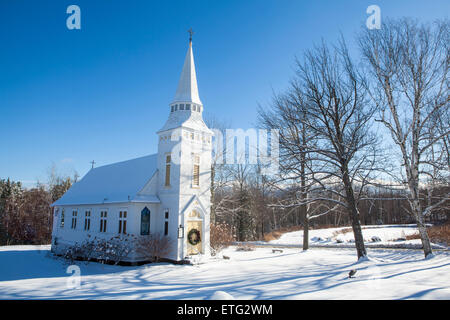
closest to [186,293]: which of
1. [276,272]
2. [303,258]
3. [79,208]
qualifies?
[276,272]

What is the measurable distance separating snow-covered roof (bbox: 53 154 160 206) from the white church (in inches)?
3.2

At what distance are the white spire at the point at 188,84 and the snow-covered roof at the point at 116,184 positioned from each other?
4546mm

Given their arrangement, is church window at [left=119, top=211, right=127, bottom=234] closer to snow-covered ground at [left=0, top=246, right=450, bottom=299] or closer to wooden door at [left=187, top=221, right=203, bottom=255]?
snow-covered ground at [left=0, top=246, right=450, bottom=299]

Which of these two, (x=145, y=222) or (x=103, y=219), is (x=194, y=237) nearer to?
(x=145, y=222)

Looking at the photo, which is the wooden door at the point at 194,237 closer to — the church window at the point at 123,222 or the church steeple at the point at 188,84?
the church window at the point at 123,222

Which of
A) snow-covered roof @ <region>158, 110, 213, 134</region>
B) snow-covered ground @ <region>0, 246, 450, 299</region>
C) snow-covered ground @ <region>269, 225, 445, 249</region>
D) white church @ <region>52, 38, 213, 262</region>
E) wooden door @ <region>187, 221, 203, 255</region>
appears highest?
snow-covered roof @ <region>158, 110, 213, 134</region>

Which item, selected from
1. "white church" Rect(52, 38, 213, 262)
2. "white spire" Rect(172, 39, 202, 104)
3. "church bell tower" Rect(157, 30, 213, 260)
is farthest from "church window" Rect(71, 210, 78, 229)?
"white spire" Rect(172, 39, 202, 104)

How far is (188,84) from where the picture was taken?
770 inches

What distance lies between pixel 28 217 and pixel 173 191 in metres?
28.6

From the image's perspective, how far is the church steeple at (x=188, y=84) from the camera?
19141mm

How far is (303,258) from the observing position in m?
17.4

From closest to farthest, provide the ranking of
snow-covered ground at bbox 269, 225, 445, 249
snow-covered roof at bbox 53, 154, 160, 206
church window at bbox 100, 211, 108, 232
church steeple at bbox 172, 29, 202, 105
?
1. snow-covered roof at bbox 53, 154, 160, 206
2. church steeple at bbox 172, 29, 202, 105
3. church window at bbox 100, 211, 108, 232
4. snow-covered ground at bbox 269, 225, 445, 249

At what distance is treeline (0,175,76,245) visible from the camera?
34.2 m
